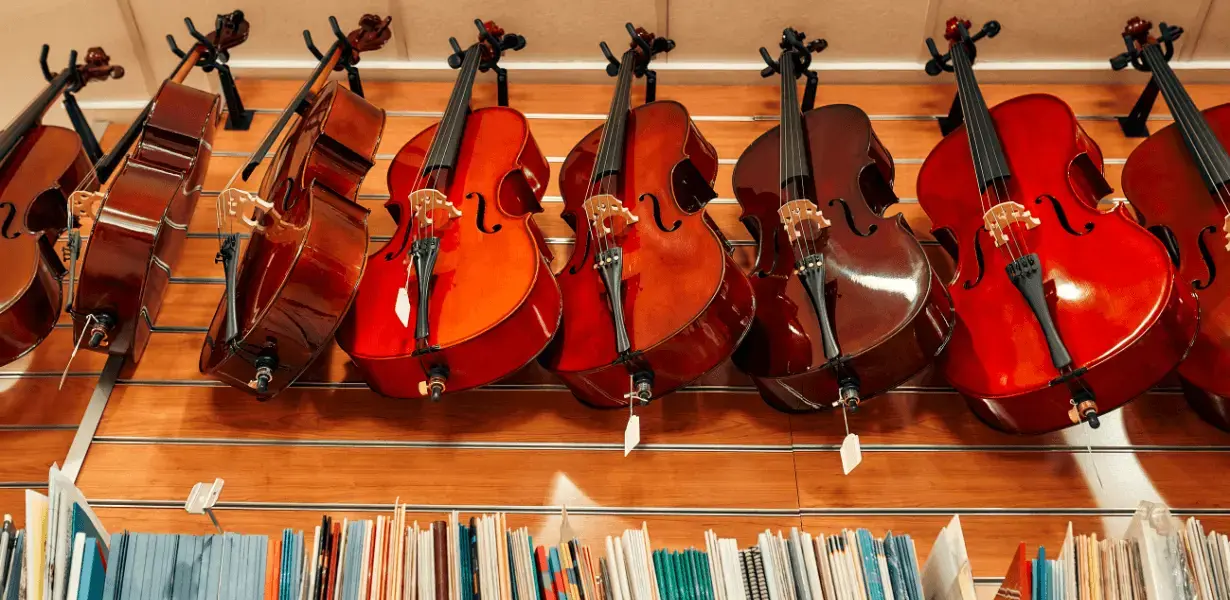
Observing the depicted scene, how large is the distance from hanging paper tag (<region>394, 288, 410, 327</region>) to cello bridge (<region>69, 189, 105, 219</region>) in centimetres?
89

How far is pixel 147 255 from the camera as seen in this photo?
2410 millimetres

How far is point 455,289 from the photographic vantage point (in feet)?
7.72

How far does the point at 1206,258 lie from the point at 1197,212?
6.9 inches

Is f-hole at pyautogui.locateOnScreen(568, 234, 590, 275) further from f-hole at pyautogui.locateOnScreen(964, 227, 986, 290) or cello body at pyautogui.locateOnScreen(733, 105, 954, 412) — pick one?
f-hole at pyautogui.locateOnScreen(964, 227, 986, 290)

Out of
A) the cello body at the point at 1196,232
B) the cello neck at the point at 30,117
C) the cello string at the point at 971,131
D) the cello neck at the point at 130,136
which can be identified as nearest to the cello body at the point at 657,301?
the cello string at the point at 971,131

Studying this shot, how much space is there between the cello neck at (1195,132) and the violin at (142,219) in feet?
8.56

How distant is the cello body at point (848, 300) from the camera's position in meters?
2.21

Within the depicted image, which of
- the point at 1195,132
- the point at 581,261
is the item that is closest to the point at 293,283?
the point at 581,261

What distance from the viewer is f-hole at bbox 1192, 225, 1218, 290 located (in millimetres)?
2341

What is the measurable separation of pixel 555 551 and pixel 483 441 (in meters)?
0.75

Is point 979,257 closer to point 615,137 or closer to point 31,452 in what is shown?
point 615,137

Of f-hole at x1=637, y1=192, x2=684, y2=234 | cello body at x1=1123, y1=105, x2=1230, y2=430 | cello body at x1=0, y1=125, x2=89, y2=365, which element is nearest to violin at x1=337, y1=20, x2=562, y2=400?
f-hole at x1=637, y1=192, x2=684, y2=234

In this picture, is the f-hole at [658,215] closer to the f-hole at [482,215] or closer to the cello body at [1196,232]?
the f-hole at [482,215]

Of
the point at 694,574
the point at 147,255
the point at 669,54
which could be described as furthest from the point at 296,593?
the point at 669,54
